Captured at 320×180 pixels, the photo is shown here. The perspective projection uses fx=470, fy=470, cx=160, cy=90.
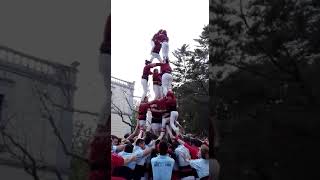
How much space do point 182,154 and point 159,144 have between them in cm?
23

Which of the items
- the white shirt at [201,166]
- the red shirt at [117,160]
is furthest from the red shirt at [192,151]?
the red shirt at [117,160]

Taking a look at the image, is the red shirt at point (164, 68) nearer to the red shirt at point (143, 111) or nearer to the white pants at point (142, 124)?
the red shirt at point (143, 111)

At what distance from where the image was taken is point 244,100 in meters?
1.91

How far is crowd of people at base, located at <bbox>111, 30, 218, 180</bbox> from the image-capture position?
13.2ft

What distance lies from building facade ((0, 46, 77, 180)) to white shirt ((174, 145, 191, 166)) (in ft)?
7.19

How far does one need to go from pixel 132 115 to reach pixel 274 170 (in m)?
3.03

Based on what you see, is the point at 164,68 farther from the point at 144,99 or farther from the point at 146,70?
the point at 144,99

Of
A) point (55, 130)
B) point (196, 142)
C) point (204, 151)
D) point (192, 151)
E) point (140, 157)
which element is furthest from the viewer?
point (192, 151)

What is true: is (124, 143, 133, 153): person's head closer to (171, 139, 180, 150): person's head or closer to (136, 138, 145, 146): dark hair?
(136, 138, 145, 146): dark hair

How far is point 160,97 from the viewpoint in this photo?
14.8 feet

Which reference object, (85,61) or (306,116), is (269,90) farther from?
(85,61)

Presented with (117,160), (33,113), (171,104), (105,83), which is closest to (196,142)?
(171,104)

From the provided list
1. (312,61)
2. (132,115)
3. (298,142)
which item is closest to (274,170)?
(298,142)

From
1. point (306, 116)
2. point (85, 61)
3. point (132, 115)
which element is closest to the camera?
point (306, 116)
